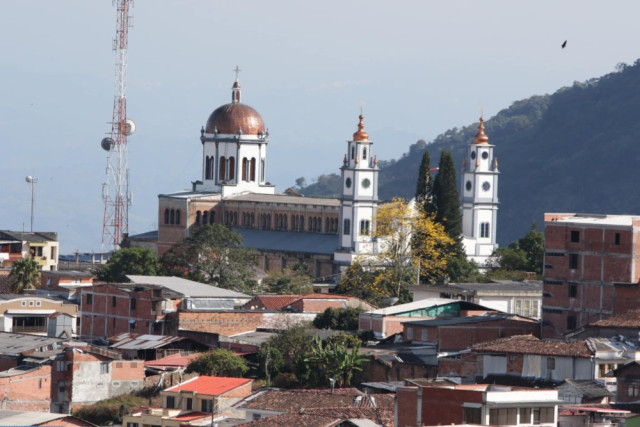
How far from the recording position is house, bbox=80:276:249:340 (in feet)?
238

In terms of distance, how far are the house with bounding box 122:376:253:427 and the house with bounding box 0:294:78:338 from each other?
20865 millimetres

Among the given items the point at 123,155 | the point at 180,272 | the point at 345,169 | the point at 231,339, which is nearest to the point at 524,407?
the point at 231,339

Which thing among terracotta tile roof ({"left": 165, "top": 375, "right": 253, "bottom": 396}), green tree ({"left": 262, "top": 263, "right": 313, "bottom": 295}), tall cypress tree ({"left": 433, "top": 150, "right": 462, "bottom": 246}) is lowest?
terracotta tile roof ({"left": 165, "top": 375, "right": 253, "bottom": 396})

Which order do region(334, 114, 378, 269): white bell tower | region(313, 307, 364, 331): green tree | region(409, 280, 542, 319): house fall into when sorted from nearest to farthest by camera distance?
region(313, 307, 364, 331): green tree → region(409, 280, 542, 319): house → region(334, 114, 378, 269): white bell tower

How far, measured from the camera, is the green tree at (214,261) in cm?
8875

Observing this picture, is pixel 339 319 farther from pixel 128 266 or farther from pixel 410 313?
pixel 128 266

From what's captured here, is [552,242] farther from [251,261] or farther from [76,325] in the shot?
[251,261]

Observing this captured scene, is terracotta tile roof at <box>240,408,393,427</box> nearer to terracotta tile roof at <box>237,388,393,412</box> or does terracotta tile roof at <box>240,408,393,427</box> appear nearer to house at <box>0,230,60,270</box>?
terracotta tile roof at <box>237,388,393,412</box>

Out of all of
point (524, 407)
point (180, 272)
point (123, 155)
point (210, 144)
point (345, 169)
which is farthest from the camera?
point (123, 155)

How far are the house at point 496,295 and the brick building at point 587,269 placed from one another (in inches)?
417

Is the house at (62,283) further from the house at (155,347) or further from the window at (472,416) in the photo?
the window at (472,416)

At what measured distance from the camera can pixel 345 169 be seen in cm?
10919

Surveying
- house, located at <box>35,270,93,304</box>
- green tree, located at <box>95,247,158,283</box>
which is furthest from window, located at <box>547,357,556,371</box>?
green tree, located at <box>95,247,158,283</box>

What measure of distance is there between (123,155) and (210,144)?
17.4m
